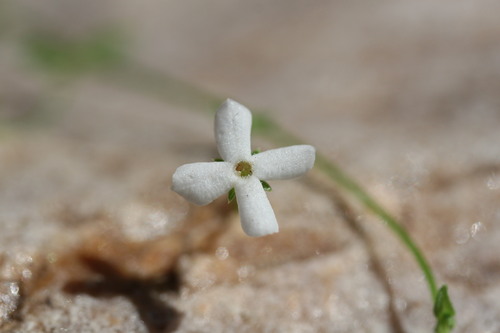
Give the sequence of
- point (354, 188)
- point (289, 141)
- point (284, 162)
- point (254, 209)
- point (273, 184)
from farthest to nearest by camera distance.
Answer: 1. point (289, 141)
2. point (273, 184)
3. point (354, 188)
4. point (284, 162)
5. point (254, 209)

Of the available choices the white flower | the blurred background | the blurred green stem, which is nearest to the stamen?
the white flower

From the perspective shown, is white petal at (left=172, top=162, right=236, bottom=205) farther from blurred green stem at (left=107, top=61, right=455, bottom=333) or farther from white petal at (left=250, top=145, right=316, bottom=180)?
blurred green stem at (left=107, top=61, right=455, bottom=333)

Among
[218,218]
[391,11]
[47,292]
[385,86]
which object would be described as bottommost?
[47,292]

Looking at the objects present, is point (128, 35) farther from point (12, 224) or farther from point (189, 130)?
point (12, 224)

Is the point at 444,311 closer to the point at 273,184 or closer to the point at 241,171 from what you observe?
the point at 241,171

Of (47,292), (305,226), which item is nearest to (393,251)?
(305,226)

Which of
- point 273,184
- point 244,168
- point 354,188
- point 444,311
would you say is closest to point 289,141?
point 273,184

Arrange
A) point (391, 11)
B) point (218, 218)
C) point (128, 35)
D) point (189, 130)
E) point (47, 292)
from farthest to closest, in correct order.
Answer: point (128, 35), point (391, 11), point (189, 130), point (218, 218), point (47, 292)
